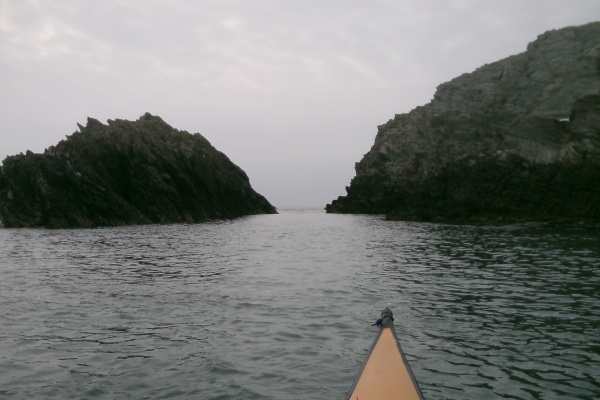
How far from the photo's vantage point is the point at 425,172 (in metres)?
70.2

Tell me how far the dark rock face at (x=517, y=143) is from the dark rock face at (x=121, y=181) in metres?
32.0

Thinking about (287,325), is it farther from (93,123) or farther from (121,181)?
(93,123)

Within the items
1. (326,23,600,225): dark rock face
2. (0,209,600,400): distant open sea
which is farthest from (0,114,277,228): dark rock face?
(326,23,600,225): dark rock face

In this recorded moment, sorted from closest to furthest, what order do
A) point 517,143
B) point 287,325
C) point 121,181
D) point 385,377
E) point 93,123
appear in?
point 385,377
point 287,325
point 517,143
point 121,181
point 93,123

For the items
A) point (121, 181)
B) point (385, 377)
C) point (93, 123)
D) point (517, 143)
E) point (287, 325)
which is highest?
point (93, 123)

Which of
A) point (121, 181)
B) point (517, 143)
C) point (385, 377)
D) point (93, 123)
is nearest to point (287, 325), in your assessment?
point (385, 377)

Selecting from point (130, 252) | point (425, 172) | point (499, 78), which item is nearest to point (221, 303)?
point (130, 252)

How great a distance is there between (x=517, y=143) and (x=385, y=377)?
170 feet

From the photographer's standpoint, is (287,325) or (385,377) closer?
(385,377)

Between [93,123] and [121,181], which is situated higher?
[93,123]

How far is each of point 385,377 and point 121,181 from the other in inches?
2622

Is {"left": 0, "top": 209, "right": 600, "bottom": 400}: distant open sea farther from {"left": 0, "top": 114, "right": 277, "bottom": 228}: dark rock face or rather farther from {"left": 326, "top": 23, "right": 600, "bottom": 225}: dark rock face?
{"left": 0, "top": 114, "right": 277, "bottom": 228}: dark rock face

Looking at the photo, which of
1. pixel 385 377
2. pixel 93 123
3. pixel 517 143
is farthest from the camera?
pixel 93 123

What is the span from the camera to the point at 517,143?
53.2 m
